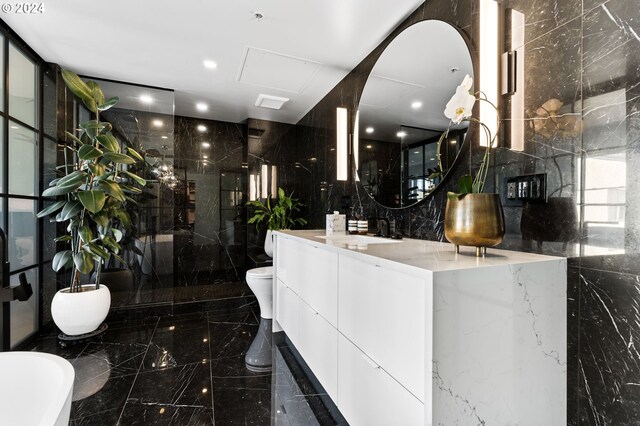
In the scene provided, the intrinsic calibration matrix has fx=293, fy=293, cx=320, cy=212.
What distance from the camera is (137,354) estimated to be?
2.30 m

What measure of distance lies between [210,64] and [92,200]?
1517 mm

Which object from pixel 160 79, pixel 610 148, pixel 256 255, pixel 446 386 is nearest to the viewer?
pixel 446 386

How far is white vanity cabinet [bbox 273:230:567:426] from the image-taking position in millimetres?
923

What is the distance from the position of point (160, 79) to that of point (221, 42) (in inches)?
42.0

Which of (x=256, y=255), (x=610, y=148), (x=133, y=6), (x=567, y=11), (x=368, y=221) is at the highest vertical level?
(x=133, y=6)

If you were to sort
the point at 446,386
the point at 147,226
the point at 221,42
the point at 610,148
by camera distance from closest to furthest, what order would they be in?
the point at 446,386, the point at 610,148, the point at 221,42, the point at 147,226

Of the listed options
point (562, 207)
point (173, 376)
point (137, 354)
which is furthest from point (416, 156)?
point (137, 354)

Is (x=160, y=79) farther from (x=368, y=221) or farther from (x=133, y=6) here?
(x=368, y=221)

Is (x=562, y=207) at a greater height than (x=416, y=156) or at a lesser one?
lesser

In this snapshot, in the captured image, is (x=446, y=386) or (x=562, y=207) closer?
(x=446, y=386)

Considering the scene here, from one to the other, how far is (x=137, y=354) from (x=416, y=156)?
2563mm

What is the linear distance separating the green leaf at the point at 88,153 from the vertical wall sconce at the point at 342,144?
6.78 feet

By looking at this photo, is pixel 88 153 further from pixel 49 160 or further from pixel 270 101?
pixel 270 101

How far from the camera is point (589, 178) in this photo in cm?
108
